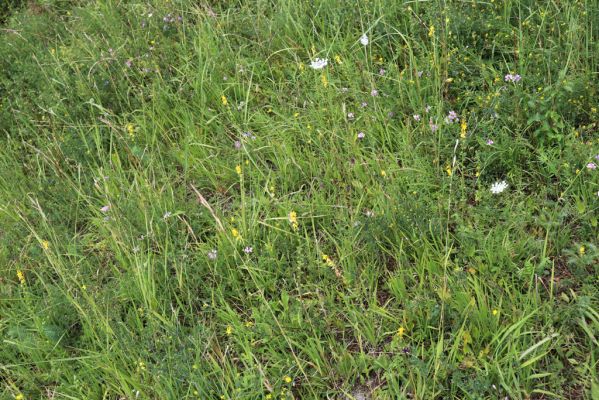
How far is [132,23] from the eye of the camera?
14.5 feet

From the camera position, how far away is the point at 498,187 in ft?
8.94

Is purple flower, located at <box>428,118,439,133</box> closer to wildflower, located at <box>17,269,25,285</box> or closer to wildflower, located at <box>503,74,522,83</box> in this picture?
wildflower, located at <box>503,74,522,83</box>

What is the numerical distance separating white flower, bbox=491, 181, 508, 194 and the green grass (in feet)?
0.16

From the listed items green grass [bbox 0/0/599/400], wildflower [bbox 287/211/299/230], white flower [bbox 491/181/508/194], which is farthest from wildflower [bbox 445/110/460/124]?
wildflower [bbox 287/211/299/230]

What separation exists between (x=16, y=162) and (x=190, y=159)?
1.18 metres

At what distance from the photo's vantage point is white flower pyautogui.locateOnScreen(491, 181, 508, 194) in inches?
106

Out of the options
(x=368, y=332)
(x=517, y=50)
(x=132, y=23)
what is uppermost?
(x=132, y=23)

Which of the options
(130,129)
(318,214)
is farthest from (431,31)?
(130,129)

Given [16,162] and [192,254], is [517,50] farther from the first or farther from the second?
[16,162]

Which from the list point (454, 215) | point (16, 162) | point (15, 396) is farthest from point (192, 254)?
point (16, 162)

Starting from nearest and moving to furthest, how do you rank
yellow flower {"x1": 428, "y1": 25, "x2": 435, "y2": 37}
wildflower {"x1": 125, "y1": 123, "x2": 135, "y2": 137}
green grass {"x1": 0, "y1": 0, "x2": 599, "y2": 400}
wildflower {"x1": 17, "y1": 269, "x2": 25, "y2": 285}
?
1. green grass {"x1": 0, "y1": 0, "x2": 599, "y2": 400}
2. wildflower {"x1": 17, "y1": 269, "x2": 25, "y2": 285}
3. yellow flower {"x1": 428, "y1": 25, "x2": 435, "y2": 37}
4. wildflower {"x1": 125, "y1": 123, "x2": 135, "y2": 137}

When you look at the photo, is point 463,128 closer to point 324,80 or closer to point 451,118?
point 451,118

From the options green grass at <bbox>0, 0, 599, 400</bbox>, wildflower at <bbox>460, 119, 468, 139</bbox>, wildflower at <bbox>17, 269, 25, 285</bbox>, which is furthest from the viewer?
wildflower at <bbox>17, 269, 25, 285</bbox>

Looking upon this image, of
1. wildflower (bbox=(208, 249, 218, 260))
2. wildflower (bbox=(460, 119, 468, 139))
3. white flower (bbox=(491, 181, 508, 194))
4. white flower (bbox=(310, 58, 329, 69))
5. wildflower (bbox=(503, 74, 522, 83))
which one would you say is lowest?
white flower (bbox=(491, 181, 508, 194))
